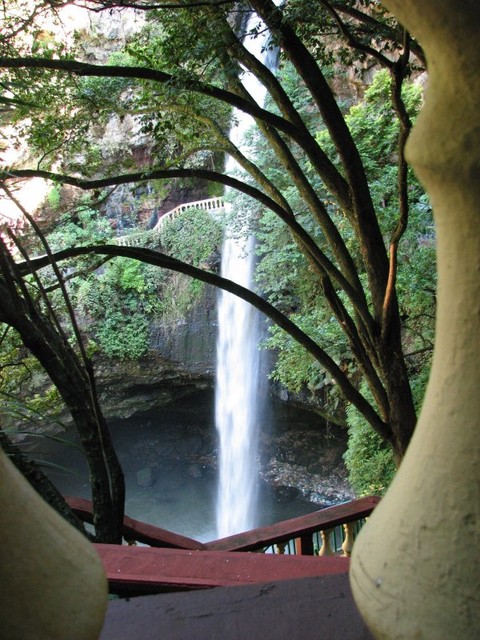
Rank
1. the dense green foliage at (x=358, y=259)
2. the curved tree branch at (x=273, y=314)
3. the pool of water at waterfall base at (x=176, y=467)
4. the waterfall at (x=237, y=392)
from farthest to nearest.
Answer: the waterfall at (x=237, y=392), the pool of water at waterfall base at (x=176, y=467), the dense green foliage at (x=358, y=259), the curved tree branch at (x=273, y=314)

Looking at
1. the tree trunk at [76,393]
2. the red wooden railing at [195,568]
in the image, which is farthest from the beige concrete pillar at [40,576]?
the tree trunk at [76,393]

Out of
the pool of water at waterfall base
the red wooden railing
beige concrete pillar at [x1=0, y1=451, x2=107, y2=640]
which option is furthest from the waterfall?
beige concrete pillar at [x1=0, y1=451, x2=107, y2=640]

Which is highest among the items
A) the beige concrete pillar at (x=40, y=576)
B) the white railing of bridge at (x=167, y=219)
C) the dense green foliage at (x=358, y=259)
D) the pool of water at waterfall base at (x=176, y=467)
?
the white railing of bridge at (x=167, y=219)

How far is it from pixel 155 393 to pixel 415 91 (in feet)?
27.4

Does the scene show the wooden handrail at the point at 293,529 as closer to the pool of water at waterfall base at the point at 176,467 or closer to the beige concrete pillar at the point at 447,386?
the beige concrete pillar at the point at 447,386

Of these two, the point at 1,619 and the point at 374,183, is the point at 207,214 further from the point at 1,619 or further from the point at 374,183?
the point at 1,619

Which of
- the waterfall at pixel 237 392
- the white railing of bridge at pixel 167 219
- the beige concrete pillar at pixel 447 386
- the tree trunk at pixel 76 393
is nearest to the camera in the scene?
the beige concrete pillar at pixel 447 386

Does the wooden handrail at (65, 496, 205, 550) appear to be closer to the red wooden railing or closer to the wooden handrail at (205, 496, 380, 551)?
the wooden handrail at (205, 496, 380, 551)

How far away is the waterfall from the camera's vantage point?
11078 millimetres

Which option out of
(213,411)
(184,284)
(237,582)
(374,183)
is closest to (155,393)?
(213,411)

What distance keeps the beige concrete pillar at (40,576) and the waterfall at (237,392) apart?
10383mm

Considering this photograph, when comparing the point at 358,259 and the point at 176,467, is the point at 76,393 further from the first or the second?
the point at 176,467

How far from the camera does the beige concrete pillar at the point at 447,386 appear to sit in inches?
15.9

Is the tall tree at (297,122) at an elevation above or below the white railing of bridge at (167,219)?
below
